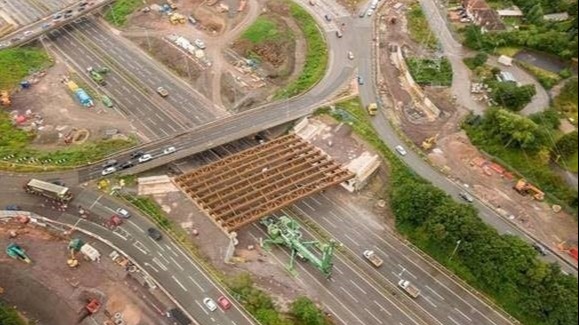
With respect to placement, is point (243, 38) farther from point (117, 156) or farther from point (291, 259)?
point (291, 259)

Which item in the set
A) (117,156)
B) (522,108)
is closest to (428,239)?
(522,108)

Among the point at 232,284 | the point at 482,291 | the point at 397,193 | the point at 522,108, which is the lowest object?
the point at 232,284

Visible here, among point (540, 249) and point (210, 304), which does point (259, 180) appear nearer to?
point (210, 304)

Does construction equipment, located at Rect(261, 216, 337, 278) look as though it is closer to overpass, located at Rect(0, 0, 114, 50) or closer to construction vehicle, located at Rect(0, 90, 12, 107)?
construction vehicle, located at Rect(0, 90, 12, 107)

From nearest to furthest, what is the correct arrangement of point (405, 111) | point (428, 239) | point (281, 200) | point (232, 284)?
point (232, 284)
point (428, 239)
point (281, 200)
point (405, 111)

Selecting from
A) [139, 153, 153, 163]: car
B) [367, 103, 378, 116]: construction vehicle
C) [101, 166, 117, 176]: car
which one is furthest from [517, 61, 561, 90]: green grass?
[101, 166, 117, 176]: car

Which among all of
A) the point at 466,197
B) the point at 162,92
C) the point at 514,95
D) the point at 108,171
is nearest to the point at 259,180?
the point at 108,171
